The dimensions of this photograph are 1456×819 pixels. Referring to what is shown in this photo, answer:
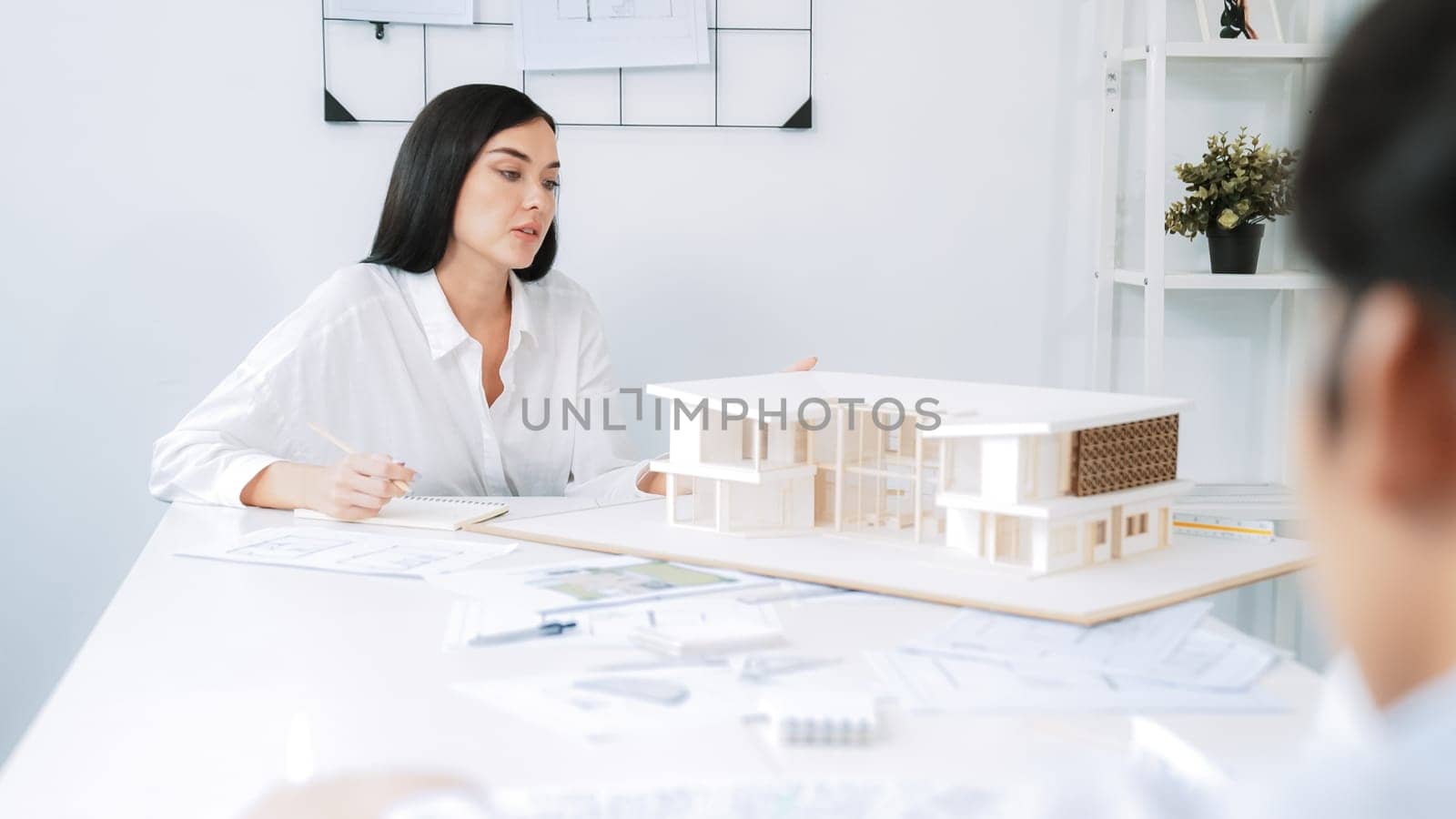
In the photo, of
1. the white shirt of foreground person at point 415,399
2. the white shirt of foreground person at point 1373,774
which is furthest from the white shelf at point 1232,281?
the white shirt of foreground person at point 1373,774

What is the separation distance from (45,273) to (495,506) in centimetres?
113

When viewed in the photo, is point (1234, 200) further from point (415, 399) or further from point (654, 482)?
point (415, 399)

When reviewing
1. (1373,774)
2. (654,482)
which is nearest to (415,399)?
(654,482)

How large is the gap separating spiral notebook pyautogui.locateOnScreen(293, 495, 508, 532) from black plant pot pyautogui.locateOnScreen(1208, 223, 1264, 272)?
1.41m

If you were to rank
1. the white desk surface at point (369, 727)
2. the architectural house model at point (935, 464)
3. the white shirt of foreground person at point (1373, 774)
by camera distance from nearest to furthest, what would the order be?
the white shirt of foreground person at point (1373, 774), the white desk surface at point (369, 727), the architectural house model at point (935, 464)

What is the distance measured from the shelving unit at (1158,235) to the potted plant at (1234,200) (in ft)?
0.18

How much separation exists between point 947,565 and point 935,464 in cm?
13

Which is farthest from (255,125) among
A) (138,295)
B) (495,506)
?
(495,506)

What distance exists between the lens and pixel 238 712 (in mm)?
899

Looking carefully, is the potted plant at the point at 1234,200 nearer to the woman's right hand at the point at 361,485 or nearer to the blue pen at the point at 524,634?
the woman's right hand at the point at 361,485

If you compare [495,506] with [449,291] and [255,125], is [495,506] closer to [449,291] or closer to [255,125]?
[449,291]

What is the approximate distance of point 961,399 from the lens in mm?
1406

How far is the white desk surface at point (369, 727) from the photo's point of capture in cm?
79

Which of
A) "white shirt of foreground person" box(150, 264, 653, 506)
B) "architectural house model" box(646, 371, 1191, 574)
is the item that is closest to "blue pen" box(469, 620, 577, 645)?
"architectural house model" box(646, 371, 1191, 574)
